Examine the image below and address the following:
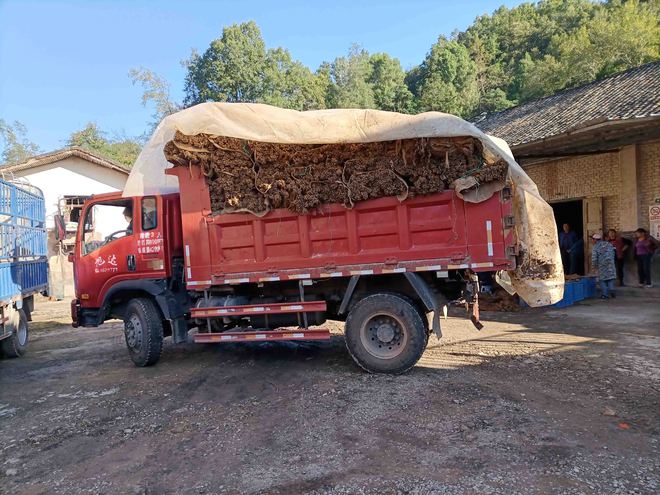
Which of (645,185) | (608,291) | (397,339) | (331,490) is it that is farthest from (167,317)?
(645,185)

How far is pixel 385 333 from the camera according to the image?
5344 millimetres

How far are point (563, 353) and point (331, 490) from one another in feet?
14.3

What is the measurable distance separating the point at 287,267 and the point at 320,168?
4.32ft

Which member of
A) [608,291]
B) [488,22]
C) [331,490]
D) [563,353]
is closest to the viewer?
[331,490]

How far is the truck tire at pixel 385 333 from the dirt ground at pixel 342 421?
22 centimetres

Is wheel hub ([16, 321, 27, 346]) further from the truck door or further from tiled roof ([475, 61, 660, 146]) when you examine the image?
tiled roof ([475, 61, 660, 146])

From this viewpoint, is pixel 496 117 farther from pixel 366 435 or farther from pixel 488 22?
pixel 488 22

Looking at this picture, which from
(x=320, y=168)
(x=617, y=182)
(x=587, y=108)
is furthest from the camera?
(x=587, y=108)

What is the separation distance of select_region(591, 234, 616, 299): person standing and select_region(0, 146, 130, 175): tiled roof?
17469 millimetres

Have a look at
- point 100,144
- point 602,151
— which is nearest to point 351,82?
point 100,144

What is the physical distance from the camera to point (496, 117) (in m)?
17.1

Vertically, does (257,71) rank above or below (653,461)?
above

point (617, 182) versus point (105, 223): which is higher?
point (617, 182)

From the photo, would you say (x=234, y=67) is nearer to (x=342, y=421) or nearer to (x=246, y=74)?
(x=246, y=74)
